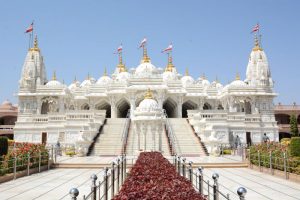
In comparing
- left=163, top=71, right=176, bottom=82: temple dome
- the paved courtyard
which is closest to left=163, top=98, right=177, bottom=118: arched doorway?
left=163, top=71, right=176, bottom=82: temple dome

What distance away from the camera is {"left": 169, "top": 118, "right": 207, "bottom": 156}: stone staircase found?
2752cm

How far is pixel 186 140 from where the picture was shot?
98.1 ft

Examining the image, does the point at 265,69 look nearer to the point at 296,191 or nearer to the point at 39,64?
the point at 39,64

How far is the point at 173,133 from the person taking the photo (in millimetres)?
31375

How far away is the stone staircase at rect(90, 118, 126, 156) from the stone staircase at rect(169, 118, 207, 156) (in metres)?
4.88

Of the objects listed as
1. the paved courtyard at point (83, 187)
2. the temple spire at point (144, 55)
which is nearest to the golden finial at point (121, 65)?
the temple spire at point (144, 55)

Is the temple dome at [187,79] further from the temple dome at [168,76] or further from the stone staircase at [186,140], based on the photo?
the stone staircase at [186,140]

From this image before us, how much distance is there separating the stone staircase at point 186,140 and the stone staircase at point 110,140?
488 cm

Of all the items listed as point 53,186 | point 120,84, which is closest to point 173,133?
point 120,84

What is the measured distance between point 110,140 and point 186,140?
6519mm

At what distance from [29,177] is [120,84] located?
91.4 ft

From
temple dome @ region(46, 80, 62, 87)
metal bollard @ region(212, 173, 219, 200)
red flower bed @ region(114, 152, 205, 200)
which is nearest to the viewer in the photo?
red flower bed @ region(114, 152, 205, 200)

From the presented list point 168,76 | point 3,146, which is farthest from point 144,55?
point 3,146

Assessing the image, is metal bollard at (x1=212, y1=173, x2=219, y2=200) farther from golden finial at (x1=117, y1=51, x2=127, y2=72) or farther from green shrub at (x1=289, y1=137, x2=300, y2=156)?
golden finial at (x1=117, y1=51, x2=127, y2=72)
